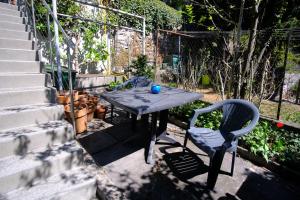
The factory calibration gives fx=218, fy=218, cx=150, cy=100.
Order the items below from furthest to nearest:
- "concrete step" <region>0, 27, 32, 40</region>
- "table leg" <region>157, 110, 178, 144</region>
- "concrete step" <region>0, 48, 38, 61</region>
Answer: "concrete step" <region>0, 27, 32, 40</region> < "table leg" <region>157, 110, 178, 144</region> < "concrete step" <region>0, 48, 38, 61</region>

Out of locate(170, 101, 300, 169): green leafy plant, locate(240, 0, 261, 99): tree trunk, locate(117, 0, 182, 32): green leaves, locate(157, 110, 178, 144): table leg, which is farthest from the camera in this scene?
locate(117, 0, 182, 32): green leaves

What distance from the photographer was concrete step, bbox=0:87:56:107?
291 centimetres

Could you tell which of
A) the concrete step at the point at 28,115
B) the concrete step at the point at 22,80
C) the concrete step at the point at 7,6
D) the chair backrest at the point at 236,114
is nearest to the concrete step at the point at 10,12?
the concrete step at the point at 7,6

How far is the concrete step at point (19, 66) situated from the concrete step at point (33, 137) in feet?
3.90

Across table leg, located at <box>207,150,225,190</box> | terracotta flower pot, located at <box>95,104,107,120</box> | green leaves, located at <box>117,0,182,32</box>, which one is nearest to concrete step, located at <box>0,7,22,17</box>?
terracotta flower pot, located at <box>95,104,107,120</box>

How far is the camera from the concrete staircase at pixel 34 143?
7.29 feet

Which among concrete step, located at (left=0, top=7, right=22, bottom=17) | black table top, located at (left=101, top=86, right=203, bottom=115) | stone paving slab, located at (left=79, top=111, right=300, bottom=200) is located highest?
concrete step, located at (left=0, top=7, right=22, bottom=17)

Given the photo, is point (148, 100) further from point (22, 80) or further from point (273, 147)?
point (273, 147)

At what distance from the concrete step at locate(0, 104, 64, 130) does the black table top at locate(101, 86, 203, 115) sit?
2.37ft

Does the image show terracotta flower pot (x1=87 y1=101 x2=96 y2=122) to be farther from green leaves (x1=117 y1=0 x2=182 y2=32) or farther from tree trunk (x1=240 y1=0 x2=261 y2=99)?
green leaves (x1=117 y1=0 x2=182 y2=32)

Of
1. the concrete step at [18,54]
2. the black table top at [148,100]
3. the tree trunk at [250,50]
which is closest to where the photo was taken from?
the black table top at [148,100]

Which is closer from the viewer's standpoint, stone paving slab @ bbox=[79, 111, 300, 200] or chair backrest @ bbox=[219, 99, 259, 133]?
stone paving slab @ bbox=[79, 111, 300, 200]

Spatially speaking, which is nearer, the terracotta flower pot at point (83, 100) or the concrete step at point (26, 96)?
the concrete step at point (26, 96)

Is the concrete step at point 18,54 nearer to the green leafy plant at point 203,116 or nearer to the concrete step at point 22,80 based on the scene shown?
the concrete step at point 22,80
